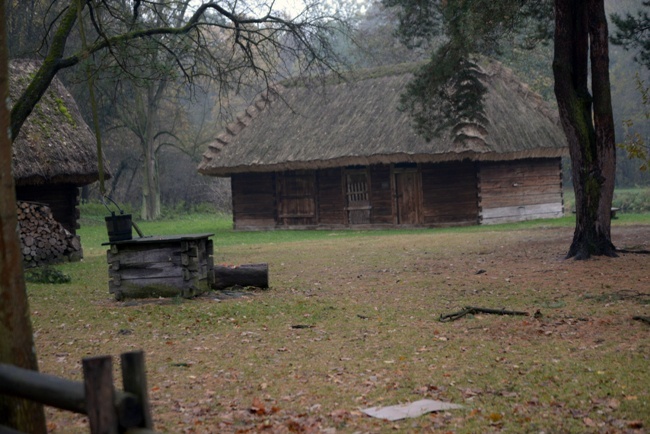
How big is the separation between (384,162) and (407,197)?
74.9 inches

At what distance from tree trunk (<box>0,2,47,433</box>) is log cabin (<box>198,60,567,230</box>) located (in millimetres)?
22000

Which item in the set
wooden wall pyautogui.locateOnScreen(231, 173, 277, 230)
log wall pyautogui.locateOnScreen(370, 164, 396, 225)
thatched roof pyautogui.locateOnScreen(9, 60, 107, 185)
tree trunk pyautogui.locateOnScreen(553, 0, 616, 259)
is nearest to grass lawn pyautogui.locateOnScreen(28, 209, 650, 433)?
tree trunk pyautogui.locateOnScreen(553, 0, 616, 259)

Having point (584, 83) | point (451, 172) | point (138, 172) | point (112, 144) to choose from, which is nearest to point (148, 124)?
point (112, 144)

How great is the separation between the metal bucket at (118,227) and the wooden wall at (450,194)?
18.2 meters

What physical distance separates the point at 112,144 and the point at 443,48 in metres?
30.7

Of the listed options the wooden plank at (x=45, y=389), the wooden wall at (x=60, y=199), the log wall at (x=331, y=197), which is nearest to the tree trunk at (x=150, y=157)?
the log wall at (x=331, y=197)

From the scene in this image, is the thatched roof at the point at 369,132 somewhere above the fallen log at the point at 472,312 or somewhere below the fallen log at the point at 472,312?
above

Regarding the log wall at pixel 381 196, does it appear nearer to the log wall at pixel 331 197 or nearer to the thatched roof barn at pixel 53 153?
the log wall at pixel 331 197

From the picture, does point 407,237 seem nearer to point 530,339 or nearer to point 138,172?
point 530,339

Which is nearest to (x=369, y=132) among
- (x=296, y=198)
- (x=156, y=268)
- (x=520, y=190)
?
(x=296, y=198)

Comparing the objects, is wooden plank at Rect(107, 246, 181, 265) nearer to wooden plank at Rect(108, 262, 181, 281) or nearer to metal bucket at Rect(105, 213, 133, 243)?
wooden plank at Rect(108, 262, 181, 281)

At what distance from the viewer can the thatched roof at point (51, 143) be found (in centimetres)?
1872

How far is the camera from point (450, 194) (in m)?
28.3

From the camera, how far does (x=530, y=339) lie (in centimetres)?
830
